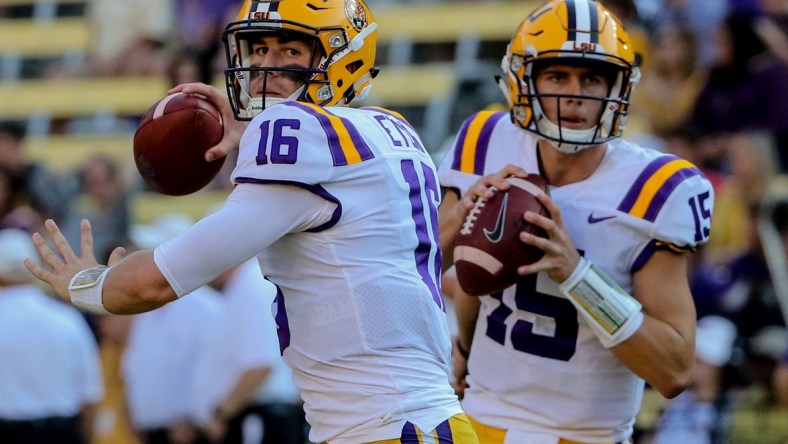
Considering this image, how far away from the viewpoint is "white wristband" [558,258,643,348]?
12.8 feet

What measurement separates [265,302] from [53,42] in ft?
19.3

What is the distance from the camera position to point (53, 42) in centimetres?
1204

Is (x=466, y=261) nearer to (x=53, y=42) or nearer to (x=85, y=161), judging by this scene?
(x=85, y=161)

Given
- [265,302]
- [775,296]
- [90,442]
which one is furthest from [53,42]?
[775,296]

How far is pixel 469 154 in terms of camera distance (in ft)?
14.3

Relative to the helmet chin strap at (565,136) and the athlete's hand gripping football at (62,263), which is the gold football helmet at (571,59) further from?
the athlete's hand gripping football at (62,263)

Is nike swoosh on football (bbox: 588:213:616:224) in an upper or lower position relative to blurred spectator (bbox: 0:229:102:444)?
upper

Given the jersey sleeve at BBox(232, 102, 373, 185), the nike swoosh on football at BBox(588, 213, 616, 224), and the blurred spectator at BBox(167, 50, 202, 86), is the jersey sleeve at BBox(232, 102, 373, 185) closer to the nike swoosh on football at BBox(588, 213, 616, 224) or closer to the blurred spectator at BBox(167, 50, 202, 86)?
the nike swoosh on football at BBox(588, 213, 616, 224)

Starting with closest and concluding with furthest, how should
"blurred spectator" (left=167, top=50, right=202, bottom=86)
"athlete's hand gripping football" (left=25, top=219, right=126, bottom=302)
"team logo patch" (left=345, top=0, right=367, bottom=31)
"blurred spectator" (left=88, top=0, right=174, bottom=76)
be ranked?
"athlete's hand gripping football" (left=25, top=219, right=126, bottom=302) < "team logo patch" (left=345, top=0, right=367, bottom=31) < "blurred spectator" (left=167, top=50, right=202, bottom=86) < "blurred spectator" (left=88, top=0, right=174, bottom=76)

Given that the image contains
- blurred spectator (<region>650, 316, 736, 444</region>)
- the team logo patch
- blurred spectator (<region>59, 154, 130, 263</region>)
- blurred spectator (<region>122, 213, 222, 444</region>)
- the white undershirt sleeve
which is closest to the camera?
the white undershirt sleeve

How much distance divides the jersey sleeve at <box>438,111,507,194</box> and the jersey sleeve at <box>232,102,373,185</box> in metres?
0.91

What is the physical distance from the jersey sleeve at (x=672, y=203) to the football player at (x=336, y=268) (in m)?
0.74

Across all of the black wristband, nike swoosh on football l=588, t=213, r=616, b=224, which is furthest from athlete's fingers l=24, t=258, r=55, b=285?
Answer: nike swoosh on football l=588, t=213, r=616, b=224

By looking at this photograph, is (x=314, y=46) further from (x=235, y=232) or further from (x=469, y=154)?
(x=469, y=154)
